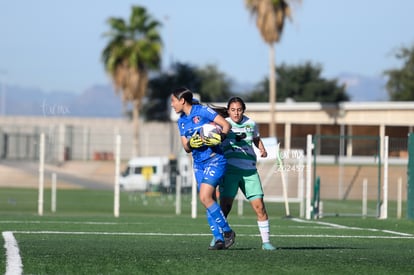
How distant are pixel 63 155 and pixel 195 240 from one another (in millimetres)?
38492

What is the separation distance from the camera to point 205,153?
13188 millimetres

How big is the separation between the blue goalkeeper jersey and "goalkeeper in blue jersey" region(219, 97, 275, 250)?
45 cm

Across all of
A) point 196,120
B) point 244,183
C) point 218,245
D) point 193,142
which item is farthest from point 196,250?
point 196,120

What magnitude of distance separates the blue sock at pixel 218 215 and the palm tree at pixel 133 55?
164ft

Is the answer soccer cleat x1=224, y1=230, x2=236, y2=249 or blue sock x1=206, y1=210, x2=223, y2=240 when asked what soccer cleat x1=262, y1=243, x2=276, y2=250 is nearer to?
soccer cleat x1=224, y1=230, x2=236, y2=249

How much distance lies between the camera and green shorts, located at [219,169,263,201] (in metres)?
13.6

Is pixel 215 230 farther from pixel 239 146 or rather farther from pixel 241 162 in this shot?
pixel 239 146

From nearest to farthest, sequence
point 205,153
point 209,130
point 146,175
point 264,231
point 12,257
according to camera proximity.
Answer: point 12,257 → point 209,130 → point 205,153 → point 264,231 → point 146,175

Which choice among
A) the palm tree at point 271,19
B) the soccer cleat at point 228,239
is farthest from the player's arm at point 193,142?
the palm tree at point 271,19

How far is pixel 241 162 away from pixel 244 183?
0.27 metres

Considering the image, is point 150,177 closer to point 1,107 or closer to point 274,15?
point 274,15

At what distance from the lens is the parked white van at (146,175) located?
41344 mm

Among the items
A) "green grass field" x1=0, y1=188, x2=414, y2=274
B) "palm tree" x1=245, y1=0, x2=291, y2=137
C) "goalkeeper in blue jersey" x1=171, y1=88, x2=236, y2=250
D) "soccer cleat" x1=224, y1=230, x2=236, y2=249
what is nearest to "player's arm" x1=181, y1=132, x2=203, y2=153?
"goalkeeper in blue jersey" x1=171, y1=88, x2=236, y2=250

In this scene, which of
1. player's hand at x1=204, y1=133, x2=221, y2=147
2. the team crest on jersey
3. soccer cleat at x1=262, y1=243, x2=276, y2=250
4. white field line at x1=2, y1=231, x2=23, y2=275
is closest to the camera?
white field line at x1=2, y1=231, x2=23, y2=275
